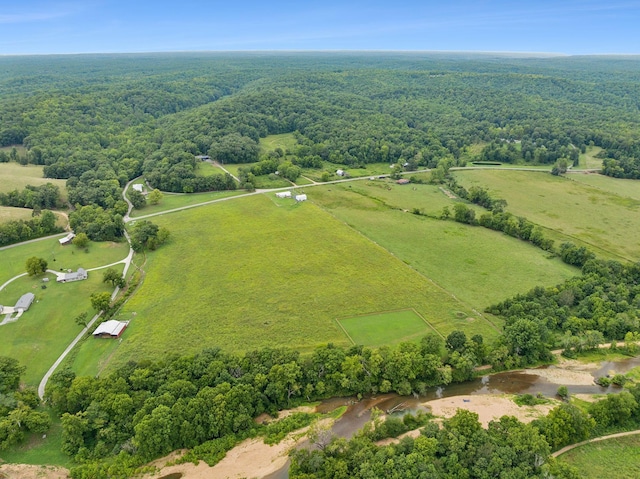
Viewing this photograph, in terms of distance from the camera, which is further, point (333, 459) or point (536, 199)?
point (536, 199)

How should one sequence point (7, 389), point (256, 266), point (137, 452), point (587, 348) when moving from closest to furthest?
point (137, 452), point (7, 389), point (587, 348), point (256, 266)

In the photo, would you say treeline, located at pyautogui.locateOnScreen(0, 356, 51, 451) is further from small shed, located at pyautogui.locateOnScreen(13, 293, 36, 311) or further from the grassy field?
the grassy field

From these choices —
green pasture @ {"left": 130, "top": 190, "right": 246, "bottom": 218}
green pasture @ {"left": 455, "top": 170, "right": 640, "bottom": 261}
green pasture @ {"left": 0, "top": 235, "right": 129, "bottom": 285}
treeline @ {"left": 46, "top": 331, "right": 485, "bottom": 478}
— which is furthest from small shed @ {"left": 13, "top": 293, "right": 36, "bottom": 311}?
green pasture @ {"left": 455, "top": 170, "right": 640, "bottom": 261}

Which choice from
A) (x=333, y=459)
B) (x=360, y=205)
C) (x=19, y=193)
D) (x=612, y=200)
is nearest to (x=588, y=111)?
(x=612, y=200)

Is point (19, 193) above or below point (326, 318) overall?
above

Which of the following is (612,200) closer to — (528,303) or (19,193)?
(528,303)

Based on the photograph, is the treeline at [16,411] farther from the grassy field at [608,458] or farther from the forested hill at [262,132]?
the forested hill at [262,132]

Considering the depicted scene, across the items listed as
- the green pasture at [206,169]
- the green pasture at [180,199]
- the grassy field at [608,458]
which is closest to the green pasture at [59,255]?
the green pasture at [180,199]
